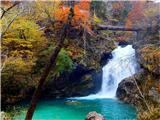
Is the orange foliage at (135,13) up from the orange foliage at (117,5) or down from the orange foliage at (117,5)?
down

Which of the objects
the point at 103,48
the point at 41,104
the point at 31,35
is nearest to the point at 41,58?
the point at 31,35

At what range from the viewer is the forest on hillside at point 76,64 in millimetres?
17906

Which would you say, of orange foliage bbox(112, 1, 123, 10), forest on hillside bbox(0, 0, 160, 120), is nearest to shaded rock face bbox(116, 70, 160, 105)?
forest on hillside bbox(0, 0, 160, 120)

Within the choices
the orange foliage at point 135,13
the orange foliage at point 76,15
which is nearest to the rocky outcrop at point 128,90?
the orange foliage at point 76,15

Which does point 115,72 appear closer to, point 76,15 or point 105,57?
point 105,57

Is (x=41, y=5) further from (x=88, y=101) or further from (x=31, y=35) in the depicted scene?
(x=88, y=101)

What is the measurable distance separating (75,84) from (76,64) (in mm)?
1517

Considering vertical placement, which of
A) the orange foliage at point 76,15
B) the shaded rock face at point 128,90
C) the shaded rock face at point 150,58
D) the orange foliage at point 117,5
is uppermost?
the orange foliage at point 117,5

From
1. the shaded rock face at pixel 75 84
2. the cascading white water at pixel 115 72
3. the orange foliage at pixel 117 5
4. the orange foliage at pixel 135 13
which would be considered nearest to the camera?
the shaded rock face at pixel 75 84

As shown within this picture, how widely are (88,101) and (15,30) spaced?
6333 mm

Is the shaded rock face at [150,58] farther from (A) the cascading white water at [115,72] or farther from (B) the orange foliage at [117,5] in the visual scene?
(B) the orange foliage at [117,5]

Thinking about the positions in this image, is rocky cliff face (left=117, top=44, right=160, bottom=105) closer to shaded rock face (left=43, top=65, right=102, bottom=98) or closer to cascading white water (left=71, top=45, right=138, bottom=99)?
cascading white water (left=71, top=45, right=138, bottom=99)

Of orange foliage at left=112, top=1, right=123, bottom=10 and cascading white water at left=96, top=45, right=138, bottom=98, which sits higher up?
orange foliage at left=112, top=1, right=123, bottom=10

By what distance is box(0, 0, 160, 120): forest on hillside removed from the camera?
17906mm
